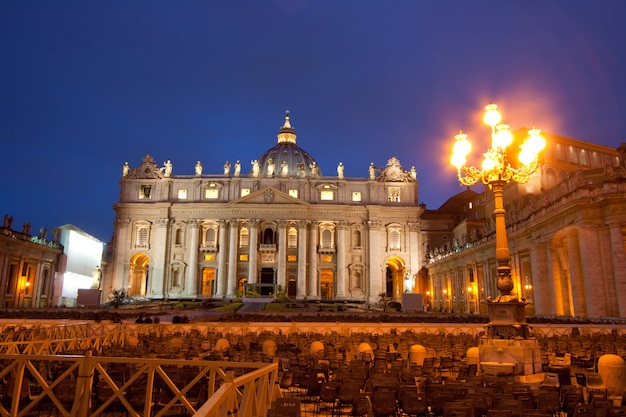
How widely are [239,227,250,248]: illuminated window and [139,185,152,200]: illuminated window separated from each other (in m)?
17.7

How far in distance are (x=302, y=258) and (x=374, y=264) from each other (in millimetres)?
12054

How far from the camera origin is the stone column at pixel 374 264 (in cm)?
7927

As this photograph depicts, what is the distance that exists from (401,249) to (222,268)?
1189 inches

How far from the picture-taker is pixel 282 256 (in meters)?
→ 79.1

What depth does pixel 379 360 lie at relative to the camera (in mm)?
15016

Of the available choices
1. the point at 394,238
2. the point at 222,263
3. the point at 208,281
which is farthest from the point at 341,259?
the point at 208,281

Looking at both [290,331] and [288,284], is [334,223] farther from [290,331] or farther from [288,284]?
[290,331]

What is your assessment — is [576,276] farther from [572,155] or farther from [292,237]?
[292,237]

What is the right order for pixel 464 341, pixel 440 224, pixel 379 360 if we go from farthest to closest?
pixel 440 224 → pixel 464 341 → pixel 379 360

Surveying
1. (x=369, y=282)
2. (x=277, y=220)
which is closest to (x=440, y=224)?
(x=369, y=282)

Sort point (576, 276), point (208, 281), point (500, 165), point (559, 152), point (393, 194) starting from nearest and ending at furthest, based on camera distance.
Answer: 1. point (500, 165)
2. point (576, 276)
3. point (559, 152)
4. point (208, 281)
5. point (393, 194)

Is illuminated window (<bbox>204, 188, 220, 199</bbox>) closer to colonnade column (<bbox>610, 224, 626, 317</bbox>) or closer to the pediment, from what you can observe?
the pediment

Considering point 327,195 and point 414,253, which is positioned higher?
point 327,195

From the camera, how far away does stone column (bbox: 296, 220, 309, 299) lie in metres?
77.9
